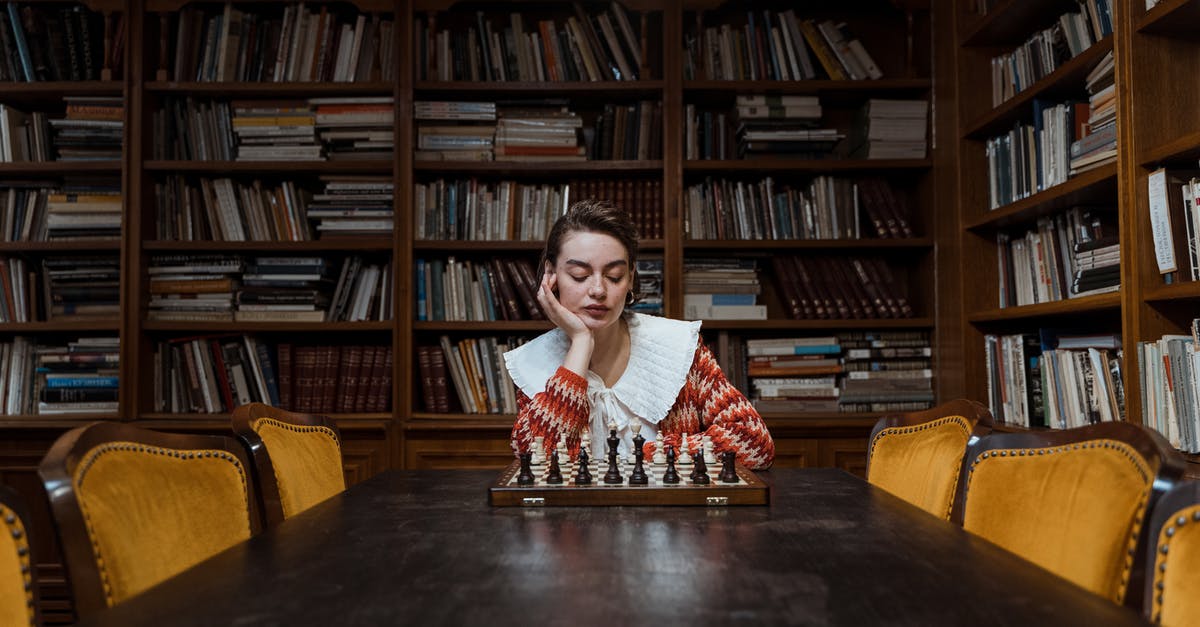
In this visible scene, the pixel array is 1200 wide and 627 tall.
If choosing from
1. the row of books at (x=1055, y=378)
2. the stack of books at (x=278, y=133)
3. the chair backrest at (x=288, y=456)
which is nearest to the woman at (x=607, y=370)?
the chair backrest at (x=288, y=456)

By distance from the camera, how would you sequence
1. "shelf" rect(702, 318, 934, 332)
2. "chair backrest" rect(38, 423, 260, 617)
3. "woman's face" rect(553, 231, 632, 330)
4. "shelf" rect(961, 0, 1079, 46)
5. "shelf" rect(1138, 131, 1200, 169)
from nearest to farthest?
"chair backrest" rect(38, 423, 260, 617)
"shelf" rect(1138, 131, 1200, 169)
"woman's face" rect(553, 231, 632, 330)
"shelf" rect(961, 0, 1079, 46)
"shelf" rect(702, 318, 934, 332)

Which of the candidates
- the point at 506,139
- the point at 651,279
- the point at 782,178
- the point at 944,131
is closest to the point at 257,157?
the point at 506,139

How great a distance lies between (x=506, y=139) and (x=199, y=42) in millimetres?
1229

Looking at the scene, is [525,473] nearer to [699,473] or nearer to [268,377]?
[699,473]

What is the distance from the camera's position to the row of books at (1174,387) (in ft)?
6.20

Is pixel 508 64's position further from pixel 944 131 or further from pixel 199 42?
pixel 944 131

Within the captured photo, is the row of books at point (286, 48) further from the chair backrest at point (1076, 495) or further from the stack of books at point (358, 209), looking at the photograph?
the chair backrest at point (1076, 495)

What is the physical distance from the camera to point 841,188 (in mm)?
3258

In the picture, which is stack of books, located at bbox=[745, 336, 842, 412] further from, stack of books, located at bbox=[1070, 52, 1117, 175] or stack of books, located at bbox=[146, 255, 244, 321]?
stack of books, located at bbox=[146, 255, 244, 321]

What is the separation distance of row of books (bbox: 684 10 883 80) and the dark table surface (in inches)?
89.7

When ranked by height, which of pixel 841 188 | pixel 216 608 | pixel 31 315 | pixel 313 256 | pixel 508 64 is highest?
pixel 508 64

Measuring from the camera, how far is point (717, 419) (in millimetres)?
2004

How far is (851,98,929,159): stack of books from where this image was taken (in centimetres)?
322

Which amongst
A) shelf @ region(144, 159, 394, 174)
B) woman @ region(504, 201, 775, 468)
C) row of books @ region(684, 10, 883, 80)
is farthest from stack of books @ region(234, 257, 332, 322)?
row of books @ region(684, 10, 883, 80)
